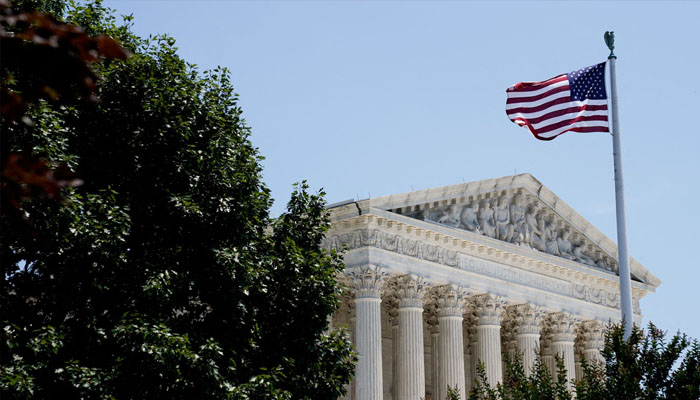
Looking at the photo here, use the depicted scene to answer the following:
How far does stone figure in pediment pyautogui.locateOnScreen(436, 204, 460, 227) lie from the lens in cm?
4012

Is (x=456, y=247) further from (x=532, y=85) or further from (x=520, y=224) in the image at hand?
(x=532, y=85)

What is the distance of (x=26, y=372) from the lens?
18344 millimetres

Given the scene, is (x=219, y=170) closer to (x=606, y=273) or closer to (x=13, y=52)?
(x=13, y=52)

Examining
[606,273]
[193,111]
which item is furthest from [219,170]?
[606,273]

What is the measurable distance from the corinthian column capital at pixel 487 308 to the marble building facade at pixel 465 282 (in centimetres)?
4

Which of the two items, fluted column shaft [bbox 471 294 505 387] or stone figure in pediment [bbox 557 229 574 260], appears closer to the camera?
fluted column shaft [bbox 471 294 505 387]

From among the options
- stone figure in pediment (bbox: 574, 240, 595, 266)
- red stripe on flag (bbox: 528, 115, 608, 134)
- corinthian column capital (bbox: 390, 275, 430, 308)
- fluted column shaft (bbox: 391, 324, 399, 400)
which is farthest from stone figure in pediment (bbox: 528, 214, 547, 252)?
red stripe on flag (bbox: 528, 115, 608, 134)

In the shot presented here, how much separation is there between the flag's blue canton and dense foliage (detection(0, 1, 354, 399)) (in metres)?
7.61

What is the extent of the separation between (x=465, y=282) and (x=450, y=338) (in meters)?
2.53

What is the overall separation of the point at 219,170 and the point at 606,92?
429 inches

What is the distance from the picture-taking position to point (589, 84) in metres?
26.1

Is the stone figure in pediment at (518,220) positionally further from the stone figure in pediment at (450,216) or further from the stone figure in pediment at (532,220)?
the stone figure in pediment at (450,216)

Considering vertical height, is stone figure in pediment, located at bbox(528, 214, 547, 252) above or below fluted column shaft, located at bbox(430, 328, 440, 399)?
above

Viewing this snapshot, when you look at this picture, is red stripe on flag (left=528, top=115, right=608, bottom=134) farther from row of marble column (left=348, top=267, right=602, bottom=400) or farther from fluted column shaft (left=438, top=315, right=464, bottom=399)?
fluted column shaft (left=438, top=315, right=464, bottom=399)
